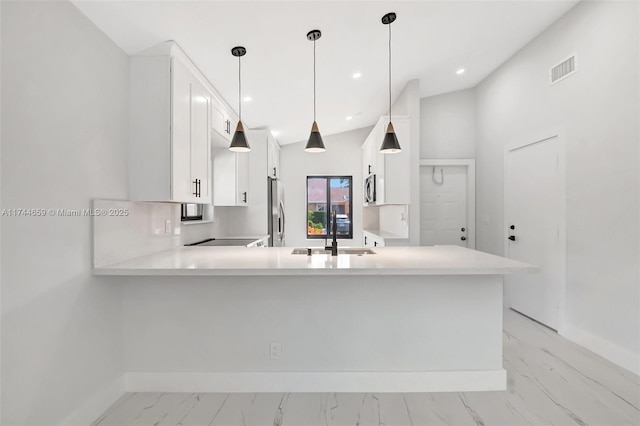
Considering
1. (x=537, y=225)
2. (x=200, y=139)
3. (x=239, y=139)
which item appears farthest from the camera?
(x=537, y=225)

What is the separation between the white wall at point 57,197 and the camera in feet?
4.36

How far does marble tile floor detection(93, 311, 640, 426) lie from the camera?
5.87 ft

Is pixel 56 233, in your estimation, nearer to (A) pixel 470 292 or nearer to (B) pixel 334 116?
(A) pixel 470 292

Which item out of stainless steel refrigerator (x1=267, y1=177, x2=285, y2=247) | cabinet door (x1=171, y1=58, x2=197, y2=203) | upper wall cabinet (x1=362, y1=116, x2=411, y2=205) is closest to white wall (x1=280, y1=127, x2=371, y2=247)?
stainless steel refrigerator (x1=267, y1=177, x2=285, y2=247)

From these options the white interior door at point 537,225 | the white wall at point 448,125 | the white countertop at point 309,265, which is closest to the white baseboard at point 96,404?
the white countertop at point 309,265

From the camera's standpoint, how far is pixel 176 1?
1743 millimetres

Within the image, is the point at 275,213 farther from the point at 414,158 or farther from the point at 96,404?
the point at 96,404

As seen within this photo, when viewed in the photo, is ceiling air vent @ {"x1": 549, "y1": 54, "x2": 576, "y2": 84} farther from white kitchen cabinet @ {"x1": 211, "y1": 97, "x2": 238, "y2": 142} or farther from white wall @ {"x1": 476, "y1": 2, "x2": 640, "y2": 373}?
white kitchen cabinet @ {"x1": 211, "y1": 97, "x2": 238, "y2": 142}

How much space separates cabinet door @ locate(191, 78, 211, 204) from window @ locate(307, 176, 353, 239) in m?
3.62

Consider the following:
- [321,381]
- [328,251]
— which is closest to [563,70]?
[328,251]

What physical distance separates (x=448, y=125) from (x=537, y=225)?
1.97m

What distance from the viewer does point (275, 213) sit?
4.71 meters

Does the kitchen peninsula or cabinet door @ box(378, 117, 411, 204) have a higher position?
cabinet door @ box(378, 117, 411, 204)

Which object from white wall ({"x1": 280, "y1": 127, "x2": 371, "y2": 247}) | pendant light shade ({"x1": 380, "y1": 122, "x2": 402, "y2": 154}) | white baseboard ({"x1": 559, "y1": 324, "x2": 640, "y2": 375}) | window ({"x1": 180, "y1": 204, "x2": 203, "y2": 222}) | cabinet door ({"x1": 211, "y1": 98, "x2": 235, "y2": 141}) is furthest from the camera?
white wall ({"x1": 280, "y1": 127, "x2": 371, "y2": 247})
